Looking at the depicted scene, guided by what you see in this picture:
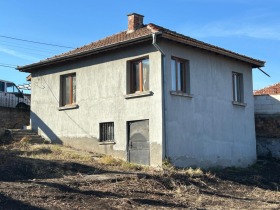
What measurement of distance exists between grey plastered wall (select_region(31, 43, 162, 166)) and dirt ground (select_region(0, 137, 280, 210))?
4.01ft

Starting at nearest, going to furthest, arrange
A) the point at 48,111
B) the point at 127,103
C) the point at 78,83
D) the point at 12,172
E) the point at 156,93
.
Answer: the point at 12,172 → the point at 156,93 → the point at 127,103 → the point at 78,83 → the point at 48,111

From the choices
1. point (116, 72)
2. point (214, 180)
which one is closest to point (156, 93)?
point (116, 72)

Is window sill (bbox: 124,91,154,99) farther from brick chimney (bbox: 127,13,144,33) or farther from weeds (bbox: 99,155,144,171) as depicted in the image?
brick chimney (bbox: 127,13,144,33)

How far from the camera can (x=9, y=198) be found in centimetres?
930

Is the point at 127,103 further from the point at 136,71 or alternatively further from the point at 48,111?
the point at 48,111

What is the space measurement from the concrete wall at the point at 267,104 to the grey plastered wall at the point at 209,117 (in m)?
1.76

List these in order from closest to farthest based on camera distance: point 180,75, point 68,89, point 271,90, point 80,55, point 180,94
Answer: point 180,94 → point 180,75 → point 80,55 → point 68,89 → point 271,90

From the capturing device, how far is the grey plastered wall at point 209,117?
16.6 metres

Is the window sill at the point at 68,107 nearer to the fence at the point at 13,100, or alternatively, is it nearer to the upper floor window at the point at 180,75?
the upper floor window at the point at 180,75

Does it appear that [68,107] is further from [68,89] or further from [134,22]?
[134,22]

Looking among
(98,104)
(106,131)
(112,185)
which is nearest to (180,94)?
(106,131)

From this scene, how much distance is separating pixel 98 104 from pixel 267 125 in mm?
9211

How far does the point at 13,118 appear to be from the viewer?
2444 centimetres

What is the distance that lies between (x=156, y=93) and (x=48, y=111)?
6.81m
